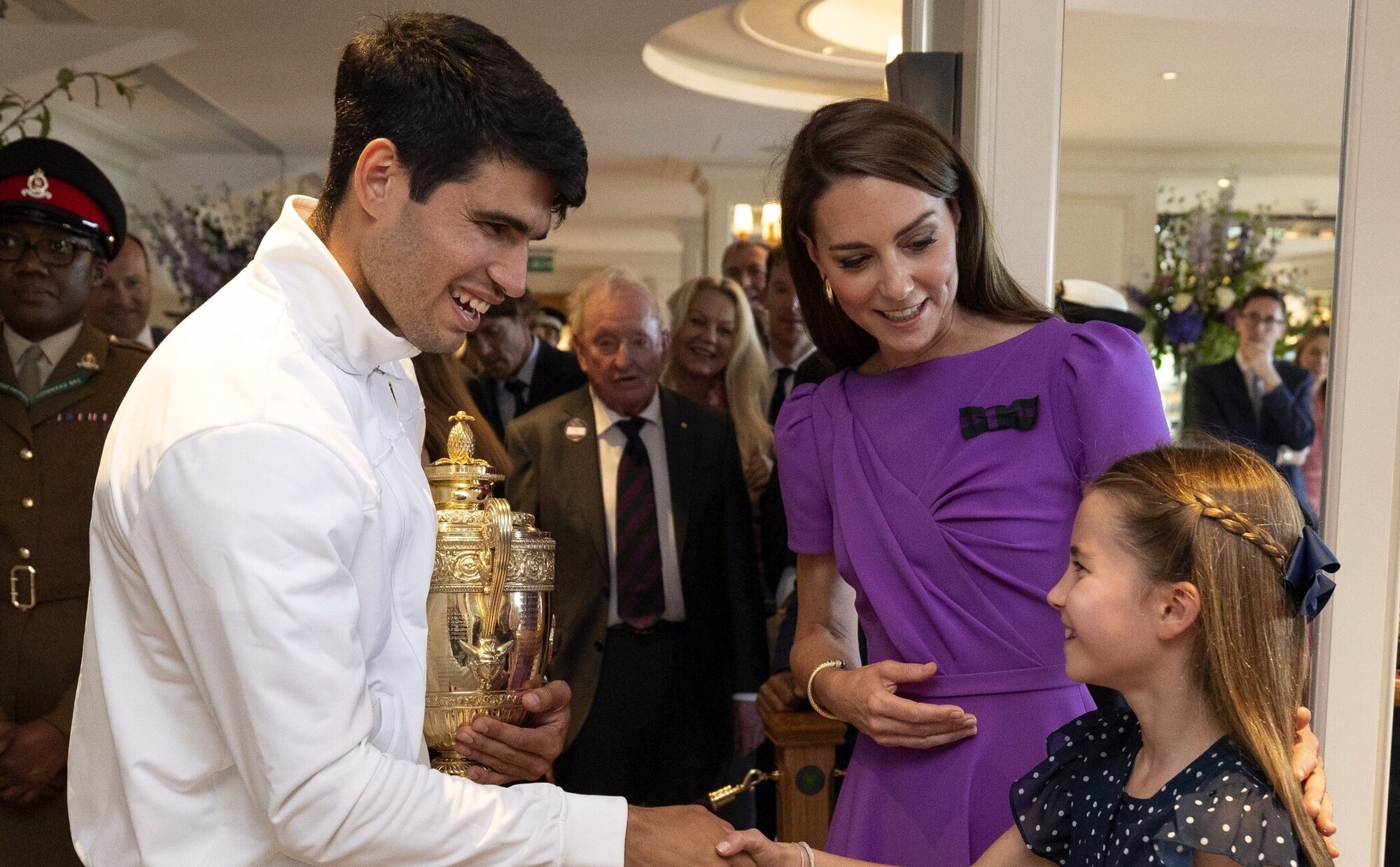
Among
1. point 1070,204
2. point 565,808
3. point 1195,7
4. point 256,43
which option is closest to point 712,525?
point 1070,204

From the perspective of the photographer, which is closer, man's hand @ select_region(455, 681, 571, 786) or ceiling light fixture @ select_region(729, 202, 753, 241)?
man's hand @ select_region(455, 681, 571, 786)

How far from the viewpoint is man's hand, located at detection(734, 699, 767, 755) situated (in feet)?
11.8

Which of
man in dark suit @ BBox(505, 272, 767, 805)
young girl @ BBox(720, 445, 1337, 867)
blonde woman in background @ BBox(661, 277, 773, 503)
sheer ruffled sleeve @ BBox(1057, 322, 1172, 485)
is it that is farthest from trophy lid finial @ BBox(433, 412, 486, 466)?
blonde woman in background @ BBox(661, 277, 773, 503)

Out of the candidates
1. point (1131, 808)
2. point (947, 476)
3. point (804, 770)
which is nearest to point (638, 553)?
point (804, 770)

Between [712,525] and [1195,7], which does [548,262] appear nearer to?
[712,525]

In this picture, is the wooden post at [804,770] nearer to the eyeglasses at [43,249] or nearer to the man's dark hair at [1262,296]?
the man's dark hair at [1262,296]

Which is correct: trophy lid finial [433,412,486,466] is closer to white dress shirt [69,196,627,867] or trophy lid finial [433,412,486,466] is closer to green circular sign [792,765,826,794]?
white dress shirt [69,196,627,867]

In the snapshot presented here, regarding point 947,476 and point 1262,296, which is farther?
point 1262,296

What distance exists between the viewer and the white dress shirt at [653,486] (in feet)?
11.7

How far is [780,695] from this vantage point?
8.82 feet

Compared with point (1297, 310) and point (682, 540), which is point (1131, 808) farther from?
point (682, 540)

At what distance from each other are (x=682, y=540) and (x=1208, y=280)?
1532 millimetres

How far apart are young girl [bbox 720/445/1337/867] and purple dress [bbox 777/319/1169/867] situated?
0.34 feet

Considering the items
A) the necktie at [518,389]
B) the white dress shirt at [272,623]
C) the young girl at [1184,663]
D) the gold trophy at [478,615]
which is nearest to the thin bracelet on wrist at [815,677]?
the young girl at [1184,663]
